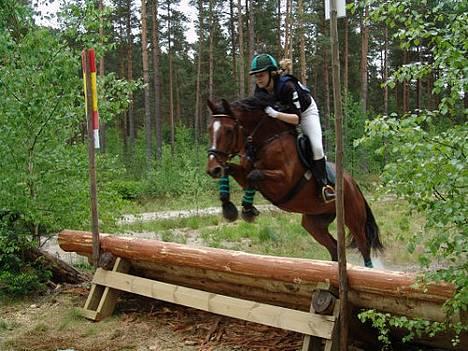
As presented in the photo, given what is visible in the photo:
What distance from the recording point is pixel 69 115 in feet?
22.1

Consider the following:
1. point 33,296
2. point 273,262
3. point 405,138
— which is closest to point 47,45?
point 33,296

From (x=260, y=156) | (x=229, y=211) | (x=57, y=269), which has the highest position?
(x=260, y=156)

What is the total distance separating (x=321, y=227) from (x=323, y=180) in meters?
0.88

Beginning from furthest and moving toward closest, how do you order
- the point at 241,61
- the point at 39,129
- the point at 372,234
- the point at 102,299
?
the point at 241,61, the point at 39,129, the point at 372,234, the point at 102,299

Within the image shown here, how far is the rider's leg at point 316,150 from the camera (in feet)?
17.3

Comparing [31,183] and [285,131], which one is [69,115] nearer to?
[31,183]

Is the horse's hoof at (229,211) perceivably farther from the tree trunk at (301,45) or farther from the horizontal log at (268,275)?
the tree trunk at (301,45)

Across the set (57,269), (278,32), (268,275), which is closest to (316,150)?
(268,275)

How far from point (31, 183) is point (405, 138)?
5.14m

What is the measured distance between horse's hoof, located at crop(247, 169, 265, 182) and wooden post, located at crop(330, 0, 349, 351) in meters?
1.12


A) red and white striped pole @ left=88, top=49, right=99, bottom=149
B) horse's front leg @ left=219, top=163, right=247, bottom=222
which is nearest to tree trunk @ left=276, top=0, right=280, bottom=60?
red and white striped pole @ left=88, top=49, right=99, bottom=149

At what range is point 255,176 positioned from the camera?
4.79 metres

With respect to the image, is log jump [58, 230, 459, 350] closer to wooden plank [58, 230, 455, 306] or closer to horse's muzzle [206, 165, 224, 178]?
wooden plank [58, 230, 455, 306]

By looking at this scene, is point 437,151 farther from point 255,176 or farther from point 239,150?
point 239,150
